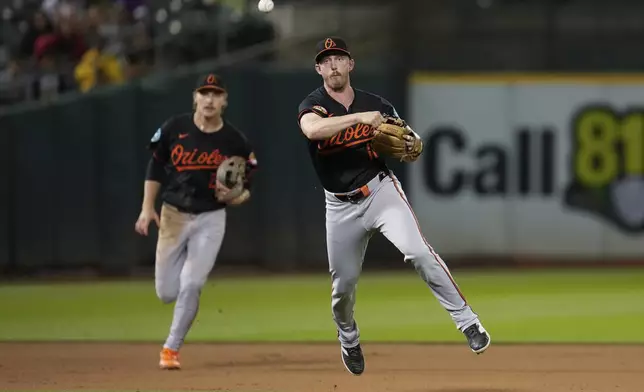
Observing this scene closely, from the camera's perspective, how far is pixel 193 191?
31.7 ft

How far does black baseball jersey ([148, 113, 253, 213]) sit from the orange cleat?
41.7 inches

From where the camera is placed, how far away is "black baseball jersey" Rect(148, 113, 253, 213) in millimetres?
9656

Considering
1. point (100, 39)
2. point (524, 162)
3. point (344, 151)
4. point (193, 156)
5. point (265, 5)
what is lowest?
point (524, 162)

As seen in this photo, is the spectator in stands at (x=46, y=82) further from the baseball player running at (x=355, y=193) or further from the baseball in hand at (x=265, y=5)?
the baseball player running at (x=355, y=193)

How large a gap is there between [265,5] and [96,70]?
8.15 ft

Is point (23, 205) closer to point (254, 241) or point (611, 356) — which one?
point (254, 241)

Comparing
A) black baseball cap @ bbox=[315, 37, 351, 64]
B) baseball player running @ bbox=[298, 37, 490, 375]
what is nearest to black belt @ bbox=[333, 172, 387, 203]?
baseball player running @ bbox=[298, 37, 490, 375]

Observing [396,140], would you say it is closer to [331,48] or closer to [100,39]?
[331,48]

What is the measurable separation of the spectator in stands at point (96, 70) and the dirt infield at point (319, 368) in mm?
7544

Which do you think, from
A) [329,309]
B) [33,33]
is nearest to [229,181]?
[329,309]

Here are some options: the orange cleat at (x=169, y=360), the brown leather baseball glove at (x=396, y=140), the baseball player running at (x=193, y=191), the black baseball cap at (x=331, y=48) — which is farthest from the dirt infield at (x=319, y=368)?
the black baseball cap at (x=331, y=48)

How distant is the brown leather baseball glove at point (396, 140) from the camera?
7672 mm

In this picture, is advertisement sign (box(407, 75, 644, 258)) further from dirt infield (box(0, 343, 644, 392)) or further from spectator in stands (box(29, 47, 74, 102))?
dirt infield (box(0, 343, 644, 392))

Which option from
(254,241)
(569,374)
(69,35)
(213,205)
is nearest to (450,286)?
(569,374)
